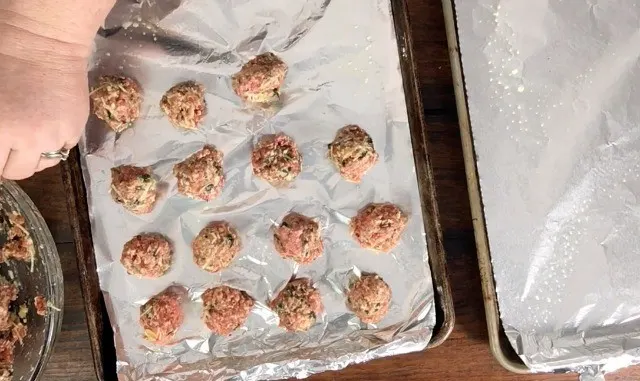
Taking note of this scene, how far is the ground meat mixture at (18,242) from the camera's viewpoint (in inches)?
48.7

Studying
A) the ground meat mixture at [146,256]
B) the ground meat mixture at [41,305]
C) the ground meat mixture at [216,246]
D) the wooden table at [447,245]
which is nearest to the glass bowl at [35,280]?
the ground meat mixture at [41,305]

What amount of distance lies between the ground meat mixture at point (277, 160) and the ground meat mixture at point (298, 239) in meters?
0.08

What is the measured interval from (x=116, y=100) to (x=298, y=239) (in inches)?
17.4

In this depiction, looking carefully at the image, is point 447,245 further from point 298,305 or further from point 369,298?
point 298,305

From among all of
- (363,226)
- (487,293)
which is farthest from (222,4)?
(487,293)

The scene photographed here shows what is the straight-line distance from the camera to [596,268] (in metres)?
1.36

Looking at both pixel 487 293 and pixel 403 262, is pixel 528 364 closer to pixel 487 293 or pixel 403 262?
pixel 487 293

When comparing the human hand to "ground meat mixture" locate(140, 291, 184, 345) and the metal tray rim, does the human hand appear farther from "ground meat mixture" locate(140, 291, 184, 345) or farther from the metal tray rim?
the metal tray rim

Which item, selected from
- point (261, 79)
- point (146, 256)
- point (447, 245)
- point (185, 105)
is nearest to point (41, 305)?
point (146, 256)

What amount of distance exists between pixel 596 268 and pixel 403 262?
0.42m

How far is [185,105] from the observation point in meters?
1.25

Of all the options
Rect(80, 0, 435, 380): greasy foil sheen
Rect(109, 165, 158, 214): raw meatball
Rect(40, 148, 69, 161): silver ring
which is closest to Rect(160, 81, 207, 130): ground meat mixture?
Rect(80, 0, 435, 380): greasy foil sheen

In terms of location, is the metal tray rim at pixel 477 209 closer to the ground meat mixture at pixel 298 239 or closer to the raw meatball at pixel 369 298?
the raw meatball at pixel 369 298

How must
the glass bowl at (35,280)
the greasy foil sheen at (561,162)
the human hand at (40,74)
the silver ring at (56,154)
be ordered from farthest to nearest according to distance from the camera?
1. the greasy foil sheen at (561,162)
2. the glass bowl at (35,280)
3. the silver ring at (56,154)
4. the human hand at (40,74)
